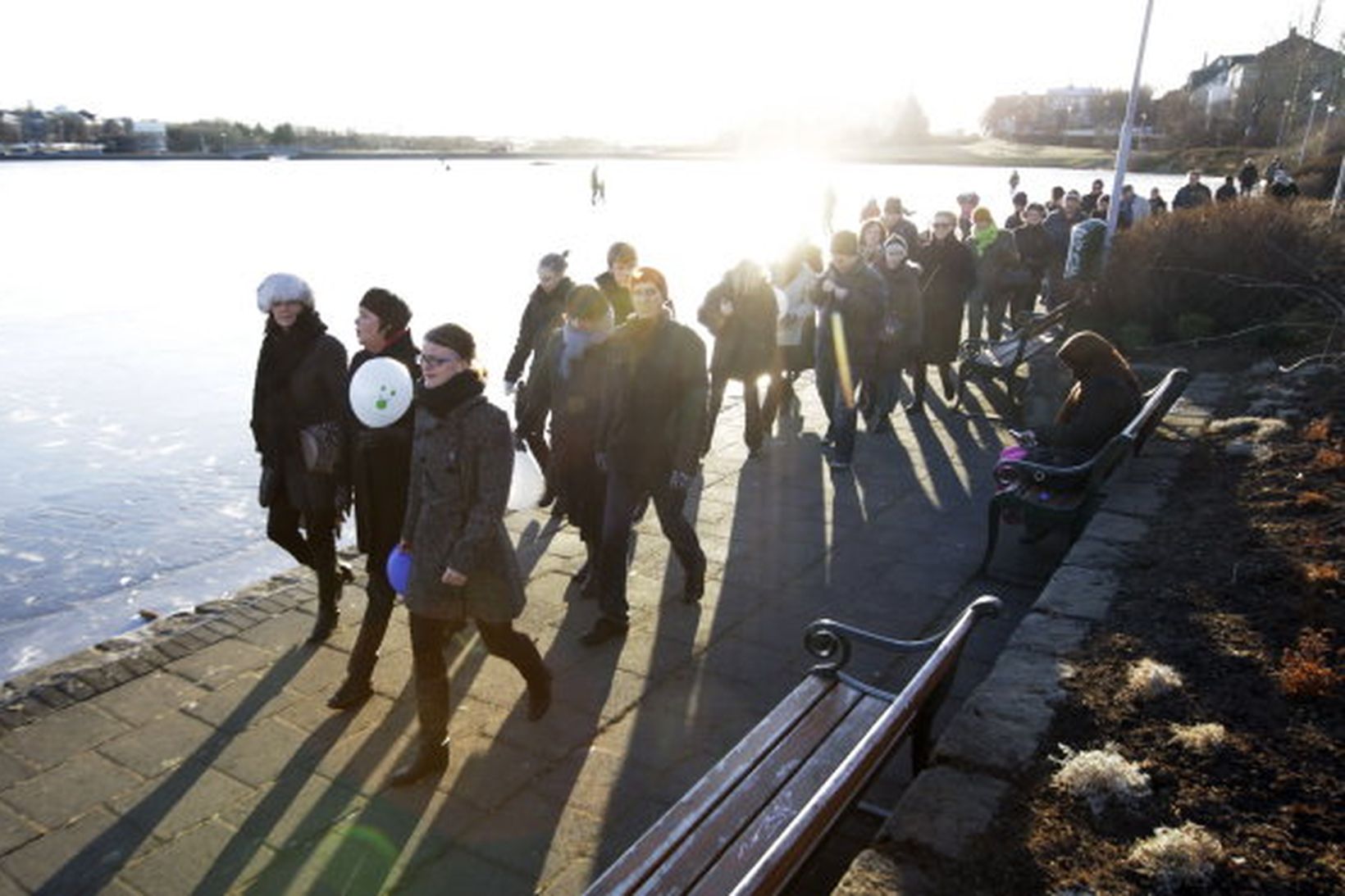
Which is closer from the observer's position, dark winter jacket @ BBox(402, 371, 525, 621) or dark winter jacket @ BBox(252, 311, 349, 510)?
dark winter jacket @ BBox(402, 371, 525, 621)

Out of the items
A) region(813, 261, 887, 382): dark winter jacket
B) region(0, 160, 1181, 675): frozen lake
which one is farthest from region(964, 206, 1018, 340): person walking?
region(0, 160, 1181, 675): frozen lake

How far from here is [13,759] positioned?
12.6 feet

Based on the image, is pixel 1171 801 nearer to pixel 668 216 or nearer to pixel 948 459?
pixel 948 459

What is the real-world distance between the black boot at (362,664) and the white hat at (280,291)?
1.45 metres

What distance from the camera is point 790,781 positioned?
2.89m

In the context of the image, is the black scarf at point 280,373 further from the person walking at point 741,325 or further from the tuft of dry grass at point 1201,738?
the tuft of dry grass at point 1201,738

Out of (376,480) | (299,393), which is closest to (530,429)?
(299,393)

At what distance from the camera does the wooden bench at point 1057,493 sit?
514 cm

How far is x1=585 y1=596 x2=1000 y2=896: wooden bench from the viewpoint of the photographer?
2314 mm

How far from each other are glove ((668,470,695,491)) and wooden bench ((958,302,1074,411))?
4.73m

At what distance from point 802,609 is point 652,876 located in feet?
8.76

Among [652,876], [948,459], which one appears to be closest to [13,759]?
[652,876]

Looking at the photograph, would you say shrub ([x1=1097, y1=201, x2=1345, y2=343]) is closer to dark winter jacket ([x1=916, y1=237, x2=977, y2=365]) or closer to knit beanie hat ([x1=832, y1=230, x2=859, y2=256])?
dark winter jacket ([x1=916, y1=237, x2=977, y2=365])

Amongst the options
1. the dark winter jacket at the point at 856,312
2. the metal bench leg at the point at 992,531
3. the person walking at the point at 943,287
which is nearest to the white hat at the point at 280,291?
the metal bench leg at the point at 992,531
